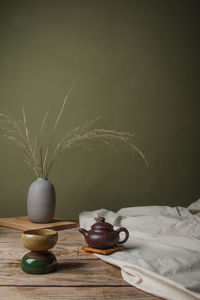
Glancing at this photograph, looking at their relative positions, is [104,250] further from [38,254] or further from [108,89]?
[108,89]

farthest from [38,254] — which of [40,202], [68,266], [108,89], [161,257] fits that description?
[108,89]

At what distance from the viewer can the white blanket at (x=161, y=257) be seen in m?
0.93

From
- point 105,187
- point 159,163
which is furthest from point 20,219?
point 159,163

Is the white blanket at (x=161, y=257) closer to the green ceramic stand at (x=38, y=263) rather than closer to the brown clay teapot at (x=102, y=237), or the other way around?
the brown clay teapot at (x=102, y=237)

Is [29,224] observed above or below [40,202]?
below

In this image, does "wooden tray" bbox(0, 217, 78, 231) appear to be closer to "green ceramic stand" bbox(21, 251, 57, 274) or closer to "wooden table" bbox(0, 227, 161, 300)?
"wooden table" bbox(0, 227, 161, 300)

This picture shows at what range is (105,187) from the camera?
281 cm

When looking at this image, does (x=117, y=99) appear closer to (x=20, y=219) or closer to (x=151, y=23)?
(x=151, y=23)

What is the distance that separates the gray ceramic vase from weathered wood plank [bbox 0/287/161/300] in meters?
1.00

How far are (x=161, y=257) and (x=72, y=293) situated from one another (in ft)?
1.33

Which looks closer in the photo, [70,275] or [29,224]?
[70,275]

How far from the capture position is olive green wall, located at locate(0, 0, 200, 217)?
2750 mm

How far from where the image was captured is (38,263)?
3.48 ft

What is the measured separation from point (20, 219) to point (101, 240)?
3.25 ft
